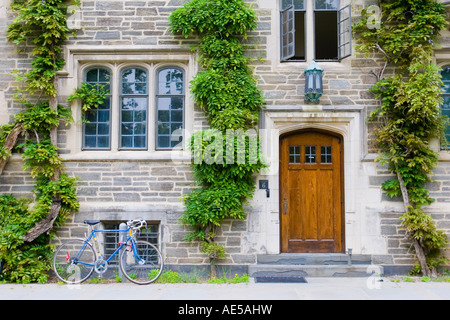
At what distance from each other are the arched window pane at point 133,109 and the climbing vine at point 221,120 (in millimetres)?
1044

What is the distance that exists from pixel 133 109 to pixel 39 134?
174cm

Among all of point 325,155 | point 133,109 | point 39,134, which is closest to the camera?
point 39,134

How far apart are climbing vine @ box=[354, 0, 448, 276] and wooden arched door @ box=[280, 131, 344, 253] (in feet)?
2.87

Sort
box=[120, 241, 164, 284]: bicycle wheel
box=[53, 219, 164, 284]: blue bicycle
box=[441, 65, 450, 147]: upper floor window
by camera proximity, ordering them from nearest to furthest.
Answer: box=[53, 219, 164, 284]: blue bicycle < box=[120, 241, 164, 284]: bicycle wheel < box=[441, 65, 450, 147]: upper floor window

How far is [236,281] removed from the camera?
6797mm

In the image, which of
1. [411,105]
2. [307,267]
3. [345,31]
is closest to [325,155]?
[411,105]

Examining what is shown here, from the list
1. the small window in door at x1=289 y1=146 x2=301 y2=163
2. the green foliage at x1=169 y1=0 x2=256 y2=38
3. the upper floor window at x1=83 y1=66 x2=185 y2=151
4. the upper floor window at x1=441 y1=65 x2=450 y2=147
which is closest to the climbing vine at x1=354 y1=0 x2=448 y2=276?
the upper floor window at x1=441 y1=65 x2=450 y2=147

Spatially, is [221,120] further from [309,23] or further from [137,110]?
[309,23]

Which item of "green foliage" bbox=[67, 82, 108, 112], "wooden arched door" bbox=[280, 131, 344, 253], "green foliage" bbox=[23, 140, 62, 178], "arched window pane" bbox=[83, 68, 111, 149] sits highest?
"green foliage" bbox=[67, 82, 108, 112]

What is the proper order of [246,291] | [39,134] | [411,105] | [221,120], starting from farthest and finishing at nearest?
[39,134] < [221,120] < [411,105] < [246,291]

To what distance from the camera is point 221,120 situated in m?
7.16

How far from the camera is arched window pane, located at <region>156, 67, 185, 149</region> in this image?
25.3 feet

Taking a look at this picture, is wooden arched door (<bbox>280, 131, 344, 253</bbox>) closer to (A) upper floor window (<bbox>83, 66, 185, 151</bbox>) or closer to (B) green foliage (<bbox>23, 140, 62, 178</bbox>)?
(A) upper floor window (<bbox>83, 66, 185, 151</bbox>)

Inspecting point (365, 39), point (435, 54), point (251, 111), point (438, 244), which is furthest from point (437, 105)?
point (251, 111)
